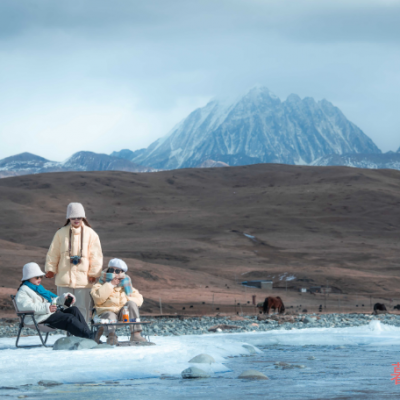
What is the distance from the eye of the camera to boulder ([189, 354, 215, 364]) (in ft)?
28.8

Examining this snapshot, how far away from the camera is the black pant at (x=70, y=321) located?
9109mm

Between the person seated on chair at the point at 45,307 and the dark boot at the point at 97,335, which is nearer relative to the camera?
the person seated on chair at the point at 45,307

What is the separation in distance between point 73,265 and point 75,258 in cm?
11

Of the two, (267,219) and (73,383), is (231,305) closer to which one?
(73,383)

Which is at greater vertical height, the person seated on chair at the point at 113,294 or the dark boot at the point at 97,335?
the person seated on chair at the point at 113,294

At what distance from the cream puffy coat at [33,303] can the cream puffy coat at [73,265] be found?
0.56 m

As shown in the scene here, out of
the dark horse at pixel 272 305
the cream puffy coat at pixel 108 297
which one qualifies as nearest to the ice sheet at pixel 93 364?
the cream puffy coat at pixel 108 297

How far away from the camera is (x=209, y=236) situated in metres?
65.4

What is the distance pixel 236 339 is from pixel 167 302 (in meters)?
14.8

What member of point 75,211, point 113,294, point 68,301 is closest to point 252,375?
point 113,294

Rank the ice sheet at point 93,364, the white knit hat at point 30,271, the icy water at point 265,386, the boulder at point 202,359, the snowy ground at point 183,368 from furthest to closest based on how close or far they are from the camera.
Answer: the white knit hat at point 30,271
the boulder at point 202,359
the ice sheet at point 93,364
the snowy ground at point 183,368
the icy water at point 265,386

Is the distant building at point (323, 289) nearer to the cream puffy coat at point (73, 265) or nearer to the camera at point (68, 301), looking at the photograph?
the cream puffy coat at point (73, 265)

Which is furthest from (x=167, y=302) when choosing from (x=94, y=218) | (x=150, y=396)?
(x=94, y=218)

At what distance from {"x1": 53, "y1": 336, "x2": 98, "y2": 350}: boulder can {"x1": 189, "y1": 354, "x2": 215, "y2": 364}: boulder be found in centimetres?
132
